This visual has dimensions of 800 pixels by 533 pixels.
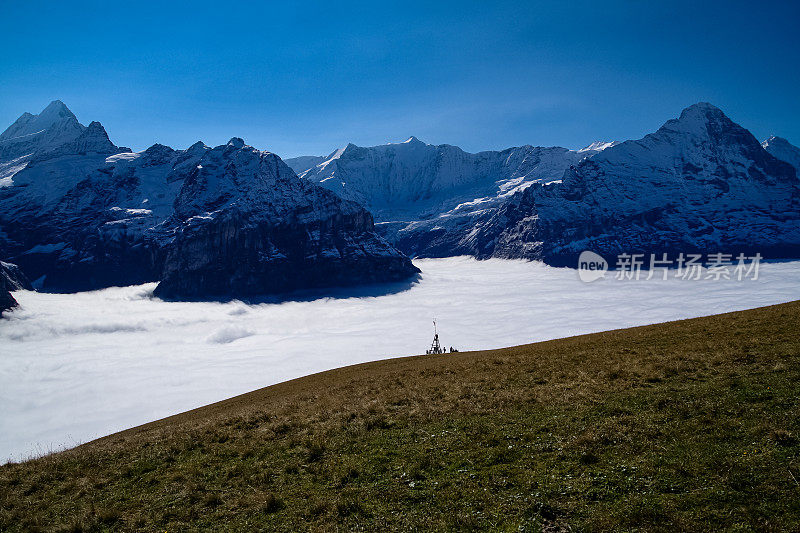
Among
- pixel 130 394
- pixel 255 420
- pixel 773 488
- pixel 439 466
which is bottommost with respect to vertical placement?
pixel 130 394

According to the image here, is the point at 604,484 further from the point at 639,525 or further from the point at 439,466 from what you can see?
the point at 439,466

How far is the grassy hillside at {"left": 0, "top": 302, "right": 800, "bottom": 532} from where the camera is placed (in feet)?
39.4

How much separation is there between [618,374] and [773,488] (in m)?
13.4

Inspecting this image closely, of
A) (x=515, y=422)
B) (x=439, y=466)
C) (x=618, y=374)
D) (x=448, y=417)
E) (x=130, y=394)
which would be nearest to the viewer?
(x=439, y=466)

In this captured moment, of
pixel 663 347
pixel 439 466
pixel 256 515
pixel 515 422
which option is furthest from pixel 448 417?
pixel 663 347

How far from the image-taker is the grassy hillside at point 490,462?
12.0 m

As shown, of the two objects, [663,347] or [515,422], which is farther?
[663,347]

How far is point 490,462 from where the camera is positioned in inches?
622

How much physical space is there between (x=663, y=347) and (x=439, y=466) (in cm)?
2327

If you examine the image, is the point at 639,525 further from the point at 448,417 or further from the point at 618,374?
the point at 618,374

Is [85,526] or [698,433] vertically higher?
[698,433]

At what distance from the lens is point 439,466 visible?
16.1 meters

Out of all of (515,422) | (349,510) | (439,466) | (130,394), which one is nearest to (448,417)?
(515,422)

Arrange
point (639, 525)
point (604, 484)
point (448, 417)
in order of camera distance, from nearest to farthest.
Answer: point (639, 525) → point (604, 484) → point (448, 417)
